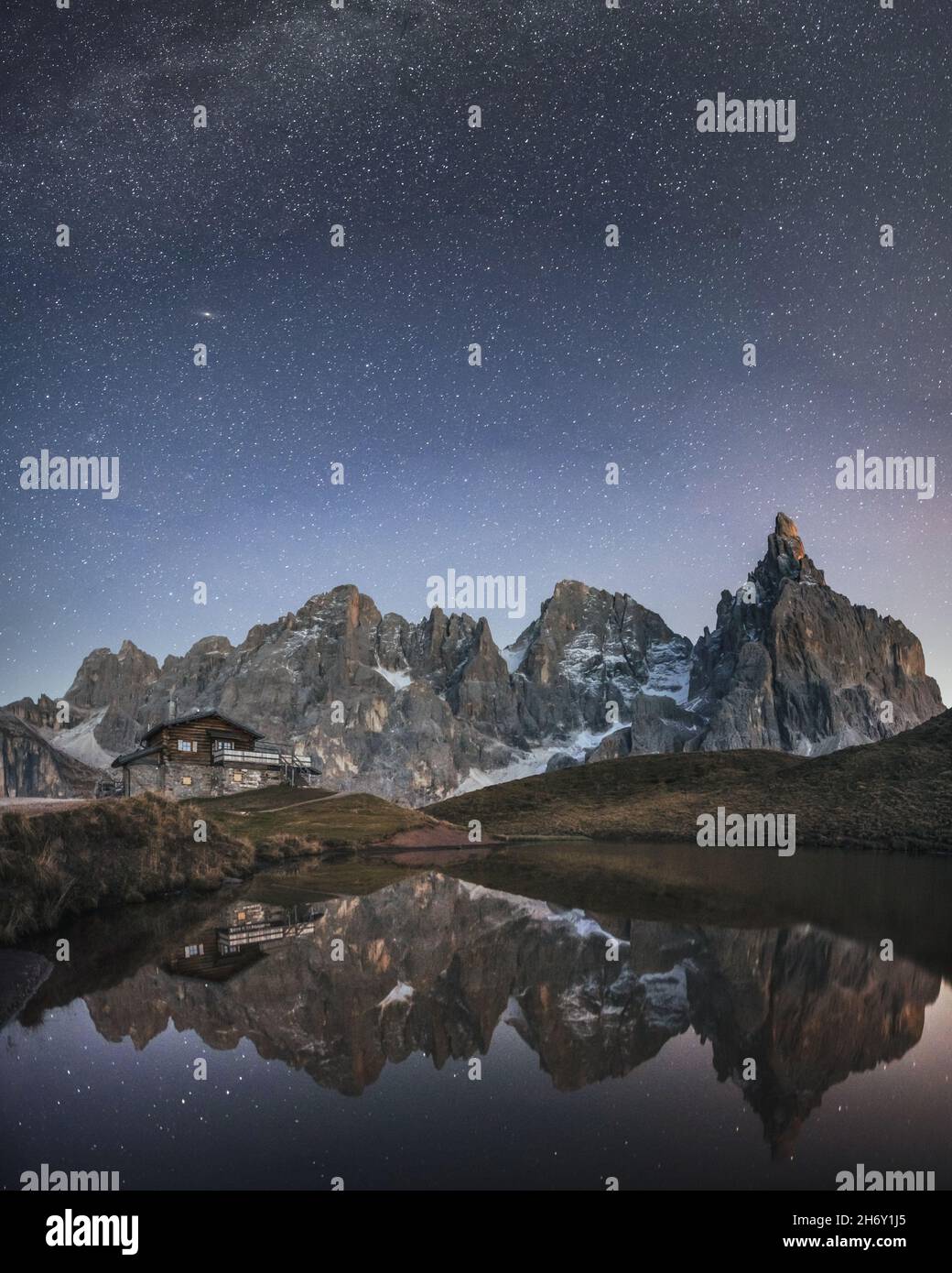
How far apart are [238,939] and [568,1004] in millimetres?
8510

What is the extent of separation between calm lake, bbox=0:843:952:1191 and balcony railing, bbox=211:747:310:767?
55.8 metres

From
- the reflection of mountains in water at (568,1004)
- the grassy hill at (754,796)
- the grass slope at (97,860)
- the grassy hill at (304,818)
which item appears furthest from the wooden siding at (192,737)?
the reflection of mountains in water at (568,1004)

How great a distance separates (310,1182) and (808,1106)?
5.19 metres

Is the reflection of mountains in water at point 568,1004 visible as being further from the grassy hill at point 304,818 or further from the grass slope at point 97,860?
the grassy hill at point 304,818

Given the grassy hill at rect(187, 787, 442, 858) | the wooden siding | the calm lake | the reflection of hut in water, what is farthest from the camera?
the wooden siding

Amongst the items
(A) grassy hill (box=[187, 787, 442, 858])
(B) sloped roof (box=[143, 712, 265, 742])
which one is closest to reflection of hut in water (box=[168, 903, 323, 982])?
(A) grassy hill (box=[187, 787, 442, 858])

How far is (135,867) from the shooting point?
2322 centimetres

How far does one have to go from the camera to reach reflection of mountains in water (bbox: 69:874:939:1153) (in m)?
9.30

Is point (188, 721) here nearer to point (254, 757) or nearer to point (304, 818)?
point (254, 757)

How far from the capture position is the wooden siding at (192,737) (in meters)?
69.5

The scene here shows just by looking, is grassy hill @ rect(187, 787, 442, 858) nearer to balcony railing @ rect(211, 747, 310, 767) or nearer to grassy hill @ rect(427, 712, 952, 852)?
balcony railing @ rect(211, 747, 310, 767)

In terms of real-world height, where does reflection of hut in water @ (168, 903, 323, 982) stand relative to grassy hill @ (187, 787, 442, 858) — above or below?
above
